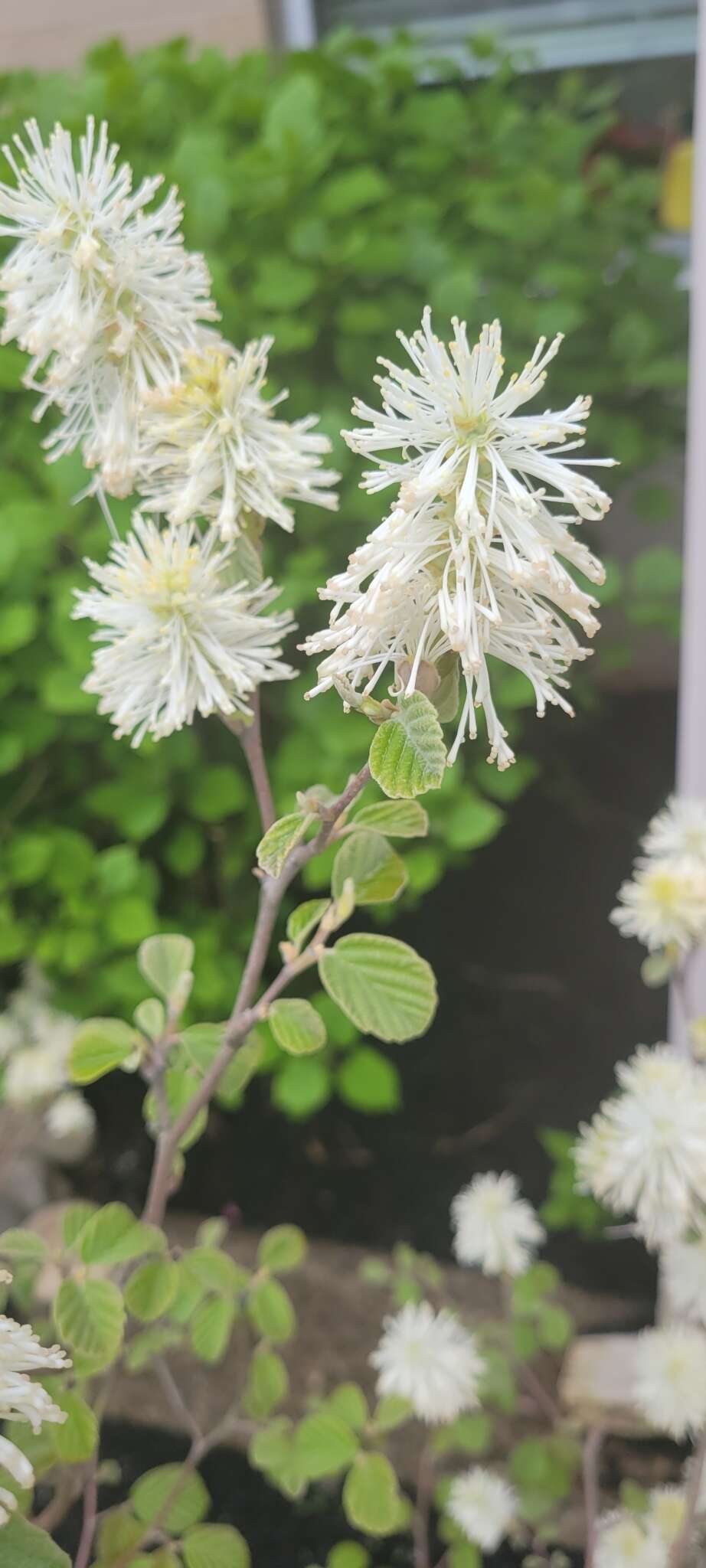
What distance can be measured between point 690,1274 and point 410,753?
1.25 feet

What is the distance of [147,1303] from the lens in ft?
1.36

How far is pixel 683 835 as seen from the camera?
515mm

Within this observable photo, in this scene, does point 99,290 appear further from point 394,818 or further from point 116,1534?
point 116,1534

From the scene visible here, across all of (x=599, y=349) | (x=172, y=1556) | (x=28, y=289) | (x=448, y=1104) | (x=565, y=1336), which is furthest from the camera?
(x=448, y=1104)

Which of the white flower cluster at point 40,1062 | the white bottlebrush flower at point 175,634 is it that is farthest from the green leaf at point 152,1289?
the white flower cluster at point 40,1062

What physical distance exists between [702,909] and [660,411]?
517 mm

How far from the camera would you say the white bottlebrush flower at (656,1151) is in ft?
1.54

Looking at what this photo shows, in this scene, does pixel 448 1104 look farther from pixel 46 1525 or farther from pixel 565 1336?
pixel 46 1525

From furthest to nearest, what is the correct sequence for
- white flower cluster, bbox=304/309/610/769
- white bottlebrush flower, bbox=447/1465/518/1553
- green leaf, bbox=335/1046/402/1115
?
green leaf, bbox=335/1046/402/1115
white bottlebrush flower, bbox=447/1465/518/1553
white flower cluster, bbox=304/309/610/769

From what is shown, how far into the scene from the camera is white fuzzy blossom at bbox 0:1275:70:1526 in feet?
0.81

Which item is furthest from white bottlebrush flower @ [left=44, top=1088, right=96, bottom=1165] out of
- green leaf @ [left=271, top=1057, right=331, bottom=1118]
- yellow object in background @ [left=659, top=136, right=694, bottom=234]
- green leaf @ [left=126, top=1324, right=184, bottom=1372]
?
yellow object in background @ [left=659, top=136, right=694, bottom=234]

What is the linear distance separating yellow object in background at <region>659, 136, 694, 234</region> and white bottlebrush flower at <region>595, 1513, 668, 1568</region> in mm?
928

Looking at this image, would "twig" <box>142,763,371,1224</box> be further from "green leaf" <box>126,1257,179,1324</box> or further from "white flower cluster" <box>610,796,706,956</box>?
"white flower cluster" <box>610,796,706,956</box>

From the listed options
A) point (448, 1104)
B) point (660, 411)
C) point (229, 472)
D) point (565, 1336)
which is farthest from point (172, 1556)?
point (660, 411)
